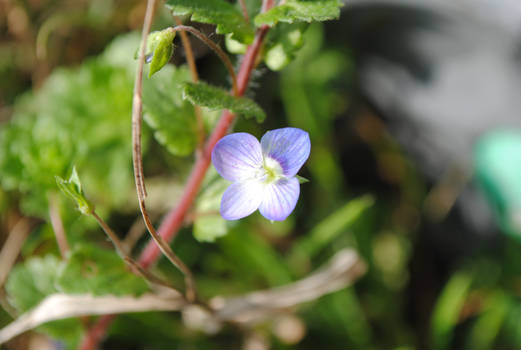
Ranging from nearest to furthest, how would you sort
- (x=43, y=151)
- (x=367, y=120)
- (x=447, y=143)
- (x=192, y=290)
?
(x=192, y=290)
(x=43, y=151)
(x=447, y=143)
(x=367, y=120)

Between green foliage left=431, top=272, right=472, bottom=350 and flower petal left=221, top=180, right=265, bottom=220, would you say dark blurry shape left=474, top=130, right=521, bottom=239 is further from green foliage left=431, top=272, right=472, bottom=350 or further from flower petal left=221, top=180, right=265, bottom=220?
flower petal left=221, top=180, right=265, bottom=220

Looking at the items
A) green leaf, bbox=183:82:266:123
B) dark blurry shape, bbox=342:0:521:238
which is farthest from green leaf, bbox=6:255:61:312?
dark blurry shape, bbox=342:0:521:238

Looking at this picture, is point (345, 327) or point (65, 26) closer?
point (345, 327)

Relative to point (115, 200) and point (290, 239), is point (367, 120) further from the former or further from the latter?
point (115, 200)

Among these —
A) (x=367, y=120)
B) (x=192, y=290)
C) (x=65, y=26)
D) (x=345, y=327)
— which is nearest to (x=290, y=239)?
(x=345, y=327)

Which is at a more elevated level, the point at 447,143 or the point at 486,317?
the point at 447,143

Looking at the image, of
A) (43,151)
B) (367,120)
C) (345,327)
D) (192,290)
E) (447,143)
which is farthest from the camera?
(367,120)

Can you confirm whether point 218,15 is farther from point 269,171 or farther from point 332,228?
point 332,228

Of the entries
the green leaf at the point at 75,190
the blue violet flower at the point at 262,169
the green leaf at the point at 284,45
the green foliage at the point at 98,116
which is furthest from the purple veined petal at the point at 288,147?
the green foliage at the point at 98,116
